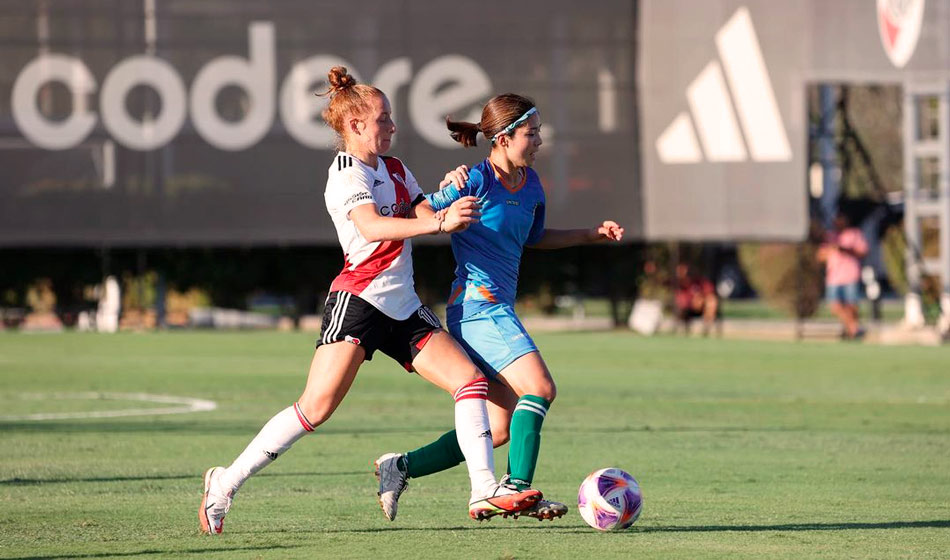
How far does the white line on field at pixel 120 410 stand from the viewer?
12920 millimetres

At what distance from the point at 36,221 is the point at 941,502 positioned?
20.5 metres

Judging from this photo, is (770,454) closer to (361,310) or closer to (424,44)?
(361,310)

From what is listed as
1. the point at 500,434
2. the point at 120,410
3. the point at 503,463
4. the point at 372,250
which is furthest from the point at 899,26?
the point at 372,250

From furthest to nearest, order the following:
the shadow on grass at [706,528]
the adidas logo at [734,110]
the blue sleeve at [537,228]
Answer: the adidas logo at [734,110]
the blue sleeve at [537,228]
the shadow on grass at [706,528]

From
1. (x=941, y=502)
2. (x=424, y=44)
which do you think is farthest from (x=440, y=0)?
(x=941, y=502)

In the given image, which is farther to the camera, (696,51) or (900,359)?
(696,51)

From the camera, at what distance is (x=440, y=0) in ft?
88.3

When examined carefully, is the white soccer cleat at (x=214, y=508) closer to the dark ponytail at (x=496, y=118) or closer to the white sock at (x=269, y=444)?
the white sock at (x=269, y=444)

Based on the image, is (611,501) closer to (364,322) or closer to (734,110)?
(364,322)

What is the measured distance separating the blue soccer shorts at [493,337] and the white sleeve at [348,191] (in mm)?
763

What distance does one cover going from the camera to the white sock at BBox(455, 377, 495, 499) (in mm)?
6719

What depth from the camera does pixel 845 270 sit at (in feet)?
82.8

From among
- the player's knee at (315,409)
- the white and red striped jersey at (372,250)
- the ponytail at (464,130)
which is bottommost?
the player's knee at (315,409)

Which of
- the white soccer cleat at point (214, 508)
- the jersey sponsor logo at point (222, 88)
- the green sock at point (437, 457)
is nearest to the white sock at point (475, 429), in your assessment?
the green sock at point (437, 457)
